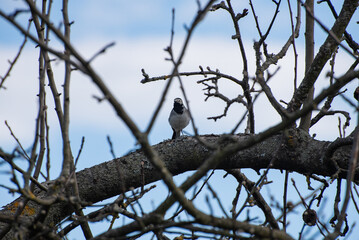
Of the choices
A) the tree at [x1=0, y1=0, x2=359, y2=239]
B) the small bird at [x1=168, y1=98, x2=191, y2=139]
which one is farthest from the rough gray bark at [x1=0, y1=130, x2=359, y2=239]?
the small bird at [x1=168, y1=98, x2=191, y2=139]

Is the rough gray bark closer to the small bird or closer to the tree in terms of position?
the tree

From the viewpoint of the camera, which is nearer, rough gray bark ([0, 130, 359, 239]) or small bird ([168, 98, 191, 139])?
rough gray bark ([0, 130, 359, 239])

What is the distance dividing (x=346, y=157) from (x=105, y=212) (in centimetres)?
182

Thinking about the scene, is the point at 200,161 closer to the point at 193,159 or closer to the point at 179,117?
the point at 193,159

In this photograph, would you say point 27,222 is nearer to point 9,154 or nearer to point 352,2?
point 9,154

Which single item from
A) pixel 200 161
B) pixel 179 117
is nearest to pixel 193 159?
pixel 200 161

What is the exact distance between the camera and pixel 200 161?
3912 millimetres

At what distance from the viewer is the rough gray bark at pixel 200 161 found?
3.58 meters

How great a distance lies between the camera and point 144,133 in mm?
1967

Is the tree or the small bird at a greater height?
the small bird

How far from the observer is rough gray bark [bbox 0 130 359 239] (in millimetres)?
3578

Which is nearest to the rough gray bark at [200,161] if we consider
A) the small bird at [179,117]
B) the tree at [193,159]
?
the tree at [193,159]

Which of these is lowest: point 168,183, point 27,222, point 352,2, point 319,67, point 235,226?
point 235,226

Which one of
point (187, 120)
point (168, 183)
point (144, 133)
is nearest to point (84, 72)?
point (144, 133)
